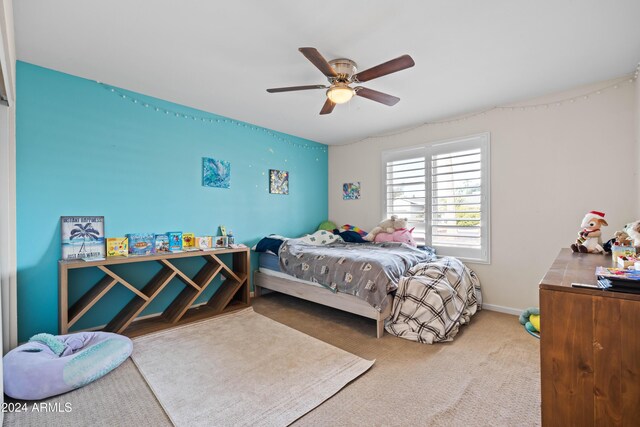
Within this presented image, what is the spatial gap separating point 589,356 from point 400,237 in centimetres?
273

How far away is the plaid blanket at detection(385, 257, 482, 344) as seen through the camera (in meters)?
2.50

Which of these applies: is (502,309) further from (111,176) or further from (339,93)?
(111,176)

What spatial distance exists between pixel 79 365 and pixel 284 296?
231 centimetres

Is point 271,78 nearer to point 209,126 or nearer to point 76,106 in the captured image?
point 209,126

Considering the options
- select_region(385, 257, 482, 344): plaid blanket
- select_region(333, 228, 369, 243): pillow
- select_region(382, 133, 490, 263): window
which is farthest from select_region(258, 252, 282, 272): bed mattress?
select_region(382, 133, 490, 263): window

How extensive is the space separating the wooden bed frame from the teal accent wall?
1.87ft

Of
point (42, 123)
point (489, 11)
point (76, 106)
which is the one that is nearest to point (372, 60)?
point (489, 11)

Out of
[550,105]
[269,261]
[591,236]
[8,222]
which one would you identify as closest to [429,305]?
[591,236]

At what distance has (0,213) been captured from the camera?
214cm

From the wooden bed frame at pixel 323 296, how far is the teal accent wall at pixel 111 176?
571 millimetres

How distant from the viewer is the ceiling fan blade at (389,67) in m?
1.82

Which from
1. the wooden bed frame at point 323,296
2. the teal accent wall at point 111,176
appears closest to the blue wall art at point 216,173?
the teal accent wall at point 111,176

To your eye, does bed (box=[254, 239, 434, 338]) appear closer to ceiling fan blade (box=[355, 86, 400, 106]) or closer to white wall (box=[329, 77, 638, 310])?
white wall (box=[329, 77, 638, 310])

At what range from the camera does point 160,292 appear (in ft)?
10.0
